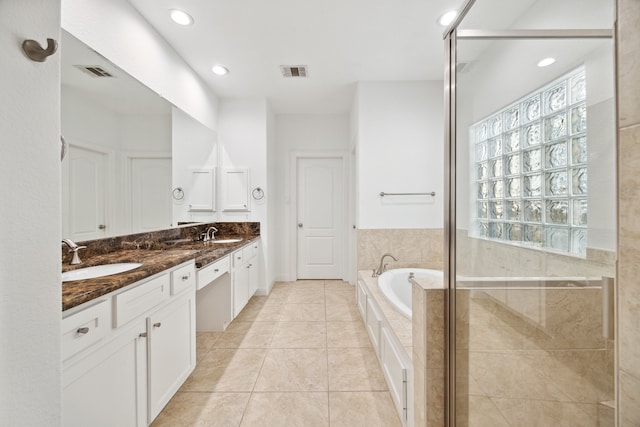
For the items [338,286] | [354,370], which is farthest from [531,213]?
[338,286]

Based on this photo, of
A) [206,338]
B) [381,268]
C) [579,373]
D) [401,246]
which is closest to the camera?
→ [579,373]

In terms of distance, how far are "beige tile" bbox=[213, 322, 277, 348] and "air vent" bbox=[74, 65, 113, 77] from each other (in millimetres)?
2119

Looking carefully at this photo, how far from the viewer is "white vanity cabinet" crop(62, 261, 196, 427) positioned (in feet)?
3.19

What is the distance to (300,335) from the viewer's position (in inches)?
99.0

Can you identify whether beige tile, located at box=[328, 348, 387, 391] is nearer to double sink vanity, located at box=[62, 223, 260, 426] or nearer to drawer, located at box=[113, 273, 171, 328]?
double sink vanity, located at box=[62, 223, 260, 426]

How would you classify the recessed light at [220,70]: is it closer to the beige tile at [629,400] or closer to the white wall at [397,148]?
the white wall at [397,148]

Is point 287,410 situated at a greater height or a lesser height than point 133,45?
lesser

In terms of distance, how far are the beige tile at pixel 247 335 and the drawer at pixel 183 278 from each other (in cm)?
85

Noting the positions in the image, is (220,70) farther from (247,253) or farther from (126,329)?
(126,329)

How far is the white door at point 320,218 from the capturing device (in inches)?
170

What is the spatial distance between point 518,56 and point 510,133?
0.22 metres

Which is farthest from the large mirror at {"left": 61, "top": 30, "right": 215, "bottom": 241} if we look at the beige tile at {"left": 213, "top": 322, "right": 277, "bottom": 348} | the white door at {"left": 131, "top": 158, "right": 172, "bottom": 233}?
the beige tile at {"left": 213, "top": 322, "right": 277, "bottom": 348}

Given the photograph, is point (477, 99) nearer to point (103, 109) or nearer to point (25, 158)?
point (25, 158)

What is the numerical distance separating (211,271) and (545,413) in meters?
2.00
